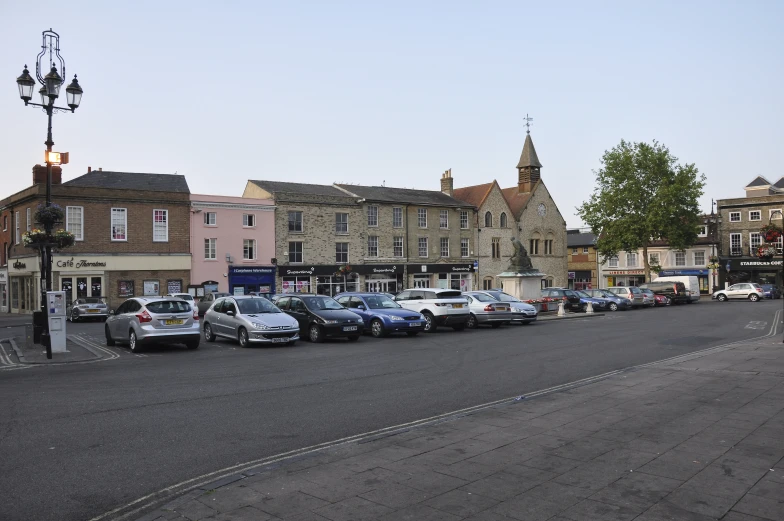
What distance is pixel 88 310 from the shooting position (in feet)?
109

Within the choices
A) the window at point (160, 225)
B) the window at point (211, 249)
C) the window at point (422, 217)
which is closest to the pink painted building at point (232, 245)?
the window at point (211, 249)

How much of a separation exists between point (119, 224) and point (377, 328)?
1041 inches

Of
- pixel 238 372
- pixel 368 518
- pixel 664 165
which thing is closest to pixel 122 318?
pixel 238 372

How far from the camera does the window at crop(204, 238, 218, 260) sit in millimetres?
43531

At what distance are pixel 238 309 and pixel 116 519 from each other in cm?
1363

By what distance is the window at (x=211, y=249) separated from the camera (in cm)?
4353

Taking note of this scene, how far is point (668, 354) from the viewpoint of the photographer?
1524cm

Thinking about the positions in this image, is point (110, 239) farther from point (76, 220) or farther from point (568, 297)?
point (568, 297)

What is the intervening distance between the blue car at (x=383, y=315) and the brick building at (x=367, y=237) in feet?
82.3

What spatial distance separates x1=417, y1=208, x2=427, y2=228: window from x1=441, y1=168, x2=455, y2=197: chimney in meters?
7.30

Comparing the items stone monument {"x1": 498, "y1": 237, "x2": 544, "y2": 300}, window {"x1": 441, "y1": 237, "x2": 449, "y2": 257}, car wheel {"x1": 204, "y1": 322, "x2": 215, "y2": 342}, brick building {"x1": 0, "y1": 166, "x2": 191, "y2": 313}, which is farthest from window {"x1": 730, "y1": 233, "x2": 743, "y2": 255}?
car wheel {"x1": 204, "y1": 322, "x2": 215, "y2": 342}

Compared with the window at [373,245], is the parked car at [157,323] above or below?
below

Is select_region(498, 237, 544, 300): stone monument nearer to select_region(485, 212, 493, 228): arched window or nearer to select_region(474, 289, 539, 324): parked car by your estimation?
select_region(474, 289, 539, 324): parked car

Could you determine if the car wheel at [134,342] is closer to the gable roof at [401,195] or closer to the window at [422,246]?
the gable roof at [401,195]
